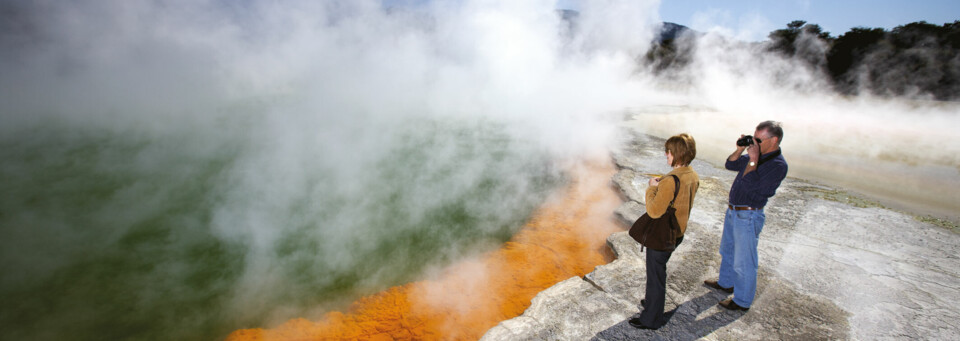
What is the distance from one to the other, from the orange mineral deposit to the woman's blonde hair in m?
1.73

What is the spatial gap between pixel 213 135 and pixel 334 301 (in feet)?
17.5

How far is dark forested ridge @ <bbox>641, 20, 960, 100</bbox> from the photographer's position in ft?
38.8

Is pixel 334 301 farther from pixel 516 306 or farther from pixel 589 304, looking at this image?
pixel 589 304

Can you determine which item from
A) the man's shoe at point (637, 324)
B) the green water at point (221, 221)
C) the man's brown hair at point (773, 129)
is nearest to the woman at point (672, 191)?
the man's shoe at point (637, 324)

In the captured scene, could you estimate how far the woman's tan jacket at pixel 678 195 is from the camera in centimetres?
191

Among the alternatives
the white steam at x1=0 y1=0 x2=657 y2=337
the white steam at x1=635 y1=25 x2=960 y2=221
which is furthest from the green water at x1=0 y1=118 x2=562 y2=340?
the white steam at x1=635 y1=25 x2=960 y2=221

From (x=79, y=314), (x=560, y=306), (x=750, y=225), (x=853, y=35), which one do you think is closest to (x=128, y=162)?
(x=79, y=314)

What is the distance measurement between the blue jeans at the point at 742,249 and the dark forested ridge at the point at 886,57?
15479mm

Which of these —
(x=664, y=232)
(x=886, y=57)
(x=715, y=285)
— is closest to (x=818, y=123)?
(x=886, y=57)

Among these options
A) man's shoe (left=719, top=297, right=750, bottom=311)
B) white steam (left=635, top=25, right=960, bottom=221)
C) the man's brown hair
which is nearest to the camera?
the man's brown hair

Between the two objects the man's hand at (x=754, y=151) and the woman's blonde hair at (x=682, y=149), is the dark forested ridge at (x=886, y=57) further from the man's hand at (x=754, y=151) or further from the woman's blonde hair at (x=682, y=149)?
the woman's blonde hair at (x=682, y=149)

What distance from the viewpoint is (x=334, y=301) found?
324 centimetres

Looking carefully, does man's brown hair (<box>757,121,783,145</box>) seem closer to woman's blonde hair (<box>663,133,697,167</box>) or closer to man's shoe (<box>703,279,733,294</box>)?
woman's blonde hair (<box>663,133,697,167</box>)

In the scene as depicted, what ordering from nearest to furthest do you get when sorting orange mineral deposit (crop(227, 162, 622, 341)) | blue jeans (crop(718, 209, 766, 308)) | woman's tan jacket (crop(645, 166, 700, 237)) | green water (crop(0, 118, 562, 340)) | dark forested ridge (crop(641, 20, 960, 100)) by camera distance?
woman's tan jacket (crop(645, 166, 700, 237)) < blue jeans (crop(718, 209, 766, 308)) < orange mineral deposit (crop(227, 162, 622, 341)) < green water (crop(0, 118, 562, 340)) < dark forested ridge (crop(641, 20, 960, 100))
